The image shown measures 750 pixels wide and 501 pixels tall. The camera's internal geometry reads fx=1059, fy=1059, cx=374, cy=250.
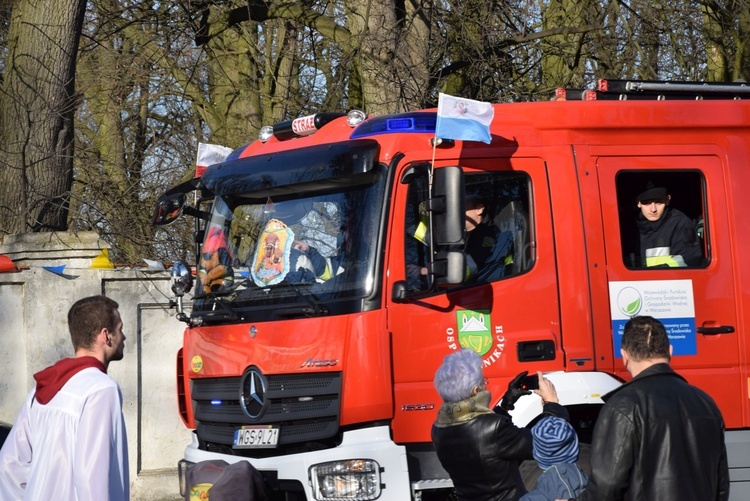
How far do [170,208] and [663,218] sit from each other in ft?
11.2

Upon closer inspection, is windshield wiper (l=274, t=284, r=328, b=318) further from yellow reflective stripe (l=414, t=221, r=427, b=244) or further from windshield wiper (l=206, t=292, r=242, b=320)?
yellow reflective stripe (l=414, t=221, r=427, b=244)

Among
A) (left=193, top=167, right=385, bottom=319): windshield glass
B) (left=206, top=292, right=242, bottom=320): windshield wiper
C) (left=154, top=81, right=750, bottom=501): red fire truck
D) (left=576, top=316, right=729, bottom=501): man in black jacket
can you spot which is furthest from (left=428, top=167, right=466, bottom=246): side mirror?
(left=576, top=316, right=729, bottom=501): man in black jacket

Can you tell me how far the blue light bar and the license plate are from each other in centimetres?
191

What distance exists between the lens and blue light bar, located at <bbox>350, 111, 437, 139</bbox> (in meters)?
6.50

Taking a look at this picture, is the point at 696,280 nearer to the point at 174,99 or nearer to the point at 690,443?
the point at 690,443

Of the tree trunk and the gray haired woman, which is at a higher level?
the tree trunk

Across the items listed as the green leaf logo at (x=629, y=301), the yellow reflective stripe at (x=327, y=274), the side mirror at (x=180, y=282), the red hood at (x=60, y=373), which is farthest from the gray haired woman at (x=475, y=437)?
the side mirror at (x=180, y=282)

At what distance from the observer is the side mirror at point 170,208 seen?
24.8ft

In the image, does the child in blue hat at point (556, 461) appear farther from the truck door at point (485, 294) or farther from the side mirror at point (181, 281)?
the side mirror at point (181, 281)

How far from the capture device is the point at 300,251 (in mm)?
6543

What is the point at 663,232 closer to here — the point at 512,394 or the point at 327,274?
the point at 512,394

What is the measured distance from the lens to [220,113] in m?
12.8

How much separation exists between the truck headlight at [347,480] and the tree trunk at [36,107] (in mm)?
6291

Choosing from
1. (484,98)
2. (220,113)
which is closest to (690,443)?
Answer: (484,98)
